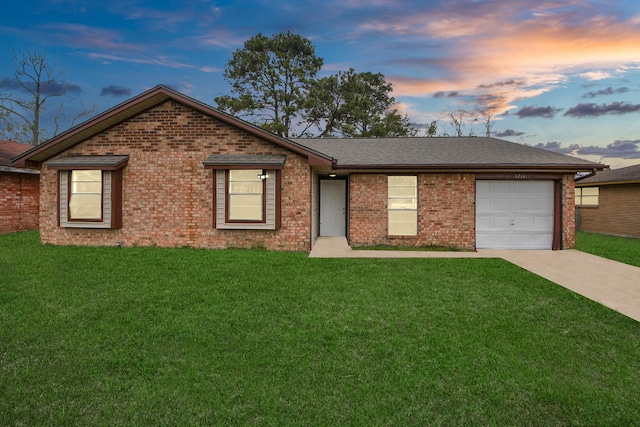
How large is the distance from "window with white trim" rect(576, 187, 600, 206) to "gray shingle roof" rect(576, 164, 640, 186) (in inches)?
16.8

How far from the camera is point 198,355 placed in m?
3.52

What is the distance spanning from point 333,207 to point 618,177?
47.6 feet

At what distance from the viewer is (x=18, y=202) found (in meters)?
13.9

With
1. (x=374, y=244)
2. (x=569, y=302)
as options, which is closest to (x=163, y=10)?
(x=374, y=244)

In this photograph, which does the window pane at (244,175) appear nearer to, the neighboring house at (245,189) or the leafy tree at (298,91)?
the neighboring house at (245,189)

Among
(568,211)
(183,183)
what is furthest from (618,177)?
(183,183)

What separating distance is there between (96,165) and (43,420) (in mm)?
9303

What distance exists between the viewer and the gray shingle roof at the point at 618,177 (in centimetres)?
1501

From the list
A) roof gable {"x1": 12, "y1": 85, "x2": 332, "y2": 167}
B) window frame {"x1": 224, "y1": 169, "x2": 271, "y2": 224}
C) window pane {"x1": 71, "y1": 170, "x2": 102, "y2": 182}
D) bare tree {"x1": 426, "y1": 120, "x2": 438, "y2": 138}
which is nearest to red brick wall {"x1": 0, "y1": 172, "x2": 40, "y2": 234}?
roof gable {"x1": 12, "y1": 85, "x2": 332, "y2": 167}

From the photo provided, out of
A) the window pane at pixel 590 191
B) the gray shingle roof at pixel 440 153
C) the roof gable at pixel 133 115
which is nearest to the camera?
the roof gable at pixel 133 115

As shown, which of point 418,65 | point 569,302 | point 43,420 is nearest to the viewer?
point 43,420

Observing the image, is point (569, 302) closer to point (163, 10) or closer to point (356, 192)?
point (356, 192)

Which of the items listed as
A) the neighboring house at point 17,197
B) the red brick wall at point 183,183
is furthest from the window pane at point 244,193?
the neighboring house at point 17,197

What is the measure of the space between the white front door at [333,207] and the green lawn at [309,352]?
20.6 feet
